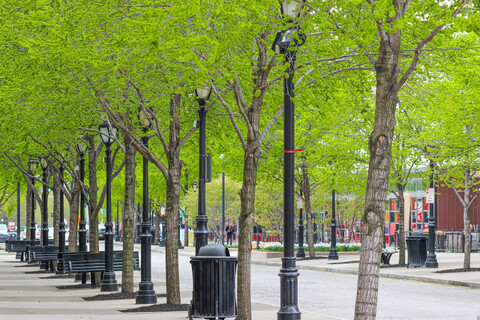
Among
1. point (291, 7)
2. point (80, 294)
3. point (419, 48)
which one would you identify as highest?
point (291, 7)

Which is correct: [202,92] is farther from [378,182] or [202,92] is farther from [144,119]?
[378,182]

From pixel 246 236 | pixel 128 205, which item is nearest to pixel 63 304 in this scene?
pixel 128 205

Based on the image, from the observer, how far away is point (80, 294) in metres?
24.2

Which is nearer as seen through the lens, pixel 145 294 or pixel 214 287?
pixel 214 287

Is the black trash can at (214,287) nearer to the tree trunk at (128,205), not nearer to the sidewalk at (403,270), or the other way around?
the tree trunk at (128,205)

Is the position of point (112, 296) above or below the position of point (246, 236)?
below

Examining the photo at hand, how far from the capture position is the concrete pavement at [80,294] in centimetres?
1803

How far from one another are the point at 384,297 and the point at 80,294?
8.10 m

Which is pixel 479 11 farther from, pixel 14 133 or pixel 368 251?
pixel 14 133

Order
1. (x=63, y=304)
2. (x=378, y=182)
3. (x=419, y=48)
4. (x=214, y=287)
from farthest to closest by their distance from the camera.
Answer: (x=63, y=304) < (x=214, y=287) < (x=419, y=48) < (x=378, y=182)

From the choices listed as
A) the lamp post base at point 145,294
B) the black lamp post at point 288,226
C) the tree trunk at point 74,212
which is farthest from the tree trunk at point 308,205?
the black lamp post at point 288,226

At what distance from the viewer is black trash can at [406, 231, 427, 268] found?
33.6 m

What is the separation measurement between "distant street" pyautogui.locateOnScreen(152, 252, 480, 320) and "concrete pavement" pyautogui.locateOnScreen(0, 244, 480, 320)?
102cm

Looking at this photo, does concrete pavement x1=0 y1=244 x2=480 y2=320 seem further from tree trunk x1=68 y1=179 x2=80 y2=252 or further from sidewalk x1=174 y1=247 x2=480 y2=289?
tree trunk x1=68 y1=179 x2=80 y2=252
